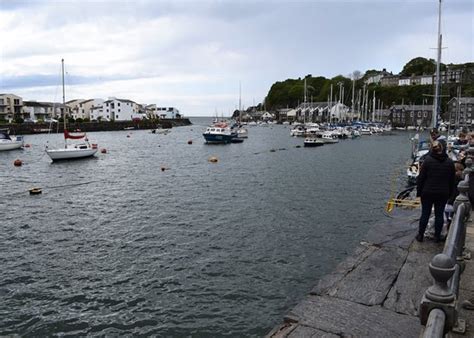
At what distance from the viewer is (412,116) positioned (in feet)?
486

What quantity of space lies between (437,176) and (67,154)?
42.1 meters

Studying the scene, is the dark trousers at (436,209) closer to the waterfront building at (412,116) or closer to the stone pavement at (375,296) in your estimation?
the stone pavement at (375,296)

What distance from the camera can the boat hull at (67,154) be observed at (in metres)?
43.6

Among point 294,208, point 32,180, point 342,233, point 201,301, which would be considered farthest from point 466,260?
point 32,180

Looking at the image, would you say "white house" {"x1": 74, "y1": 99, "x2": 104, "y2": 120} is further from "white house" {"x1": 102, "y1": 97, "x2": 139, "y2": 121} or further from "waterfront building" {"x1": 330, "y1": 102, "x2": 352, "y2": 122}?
"waterfront building" {"x1": 330, "y1": 102, "x2": 352, "y2": 122}

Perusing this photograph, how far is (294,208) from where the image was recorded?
2073cm

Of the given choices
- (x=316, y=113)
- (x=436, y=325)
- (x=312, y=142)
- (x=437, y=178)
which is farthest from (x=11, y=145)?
(x=316, y=113)

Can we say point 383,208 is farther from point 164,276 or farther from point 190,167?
point 190,167

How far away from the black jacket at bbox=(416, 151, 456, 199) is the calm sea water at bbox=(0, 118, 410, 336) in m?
4.04

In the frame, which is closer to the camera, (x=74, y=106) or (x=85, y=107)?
(x=85, y=107)

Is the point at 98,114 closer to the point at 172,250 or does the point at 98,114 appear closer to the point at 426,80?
the point at 426,80

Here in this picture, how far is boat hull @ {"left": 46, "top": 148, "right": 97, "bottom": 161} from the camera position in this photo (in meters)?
43.6

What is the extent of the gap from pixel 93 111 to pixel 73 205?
148m

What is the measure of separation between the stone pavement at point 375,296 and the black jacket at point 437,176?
1.15 meters
